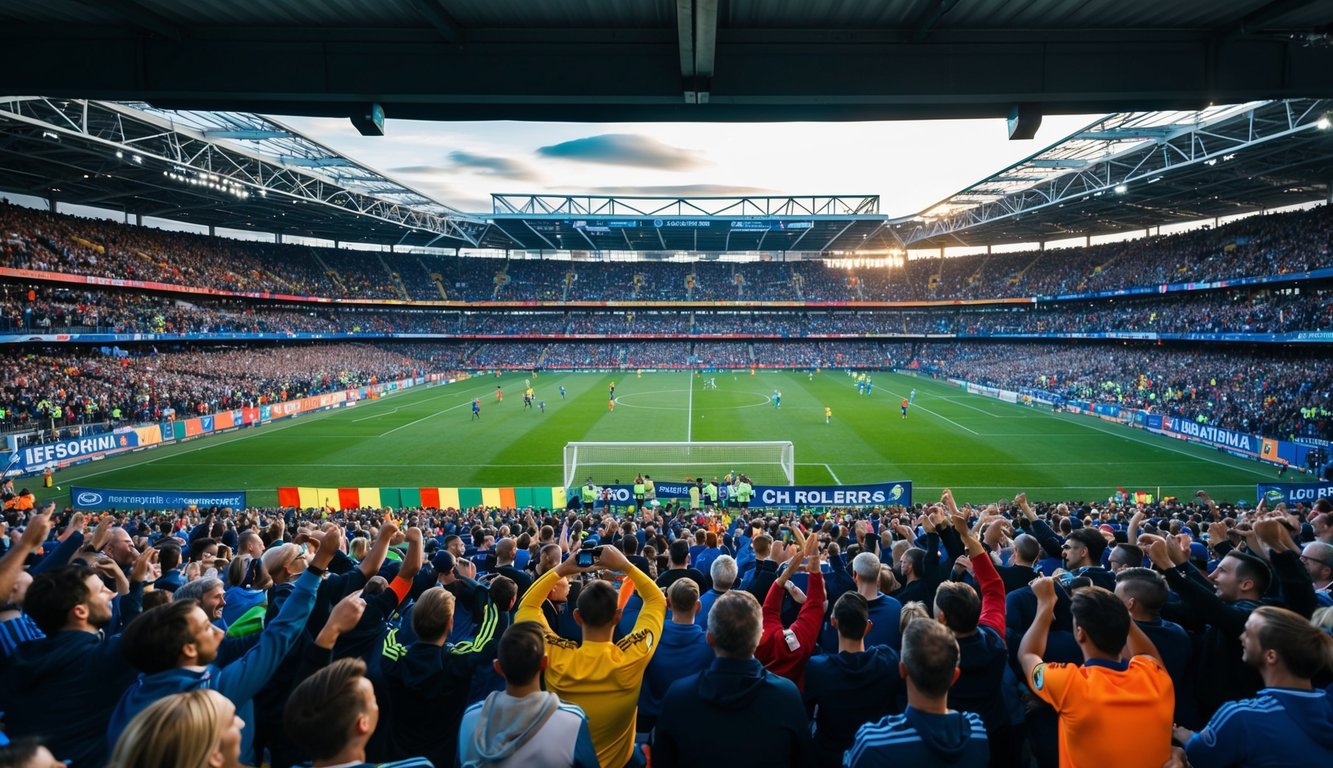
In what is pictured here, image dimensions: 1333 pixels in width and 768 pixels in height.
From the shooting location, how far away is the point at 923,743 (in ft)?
9.07

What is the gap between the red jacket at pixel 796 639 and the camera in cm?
420

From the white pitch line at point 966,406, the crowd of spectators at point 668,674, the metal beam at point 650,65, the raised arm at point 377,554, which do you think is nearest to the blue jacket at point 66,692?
the crowd of spectators at point 668,674

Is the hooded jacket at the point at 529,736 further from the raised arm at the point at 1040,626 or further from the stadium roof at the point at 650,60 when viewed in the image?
the stadium roof at the point at 650,60

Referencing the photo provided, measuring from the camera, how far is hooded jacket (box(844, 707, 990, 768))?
2.74 m

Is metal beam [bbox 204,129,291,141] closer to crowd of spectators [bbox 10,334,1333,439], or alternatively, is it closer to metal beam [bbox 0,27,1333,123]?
crowd of spectators [bbox 10,334,1333,439]

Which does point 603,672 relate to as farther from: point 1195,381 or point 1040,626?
point 1195,381

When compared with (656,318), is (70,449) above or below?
below

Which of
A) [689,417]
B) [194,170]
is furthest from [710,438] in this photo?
[194,170]

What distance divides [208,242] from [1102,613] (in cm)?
7013

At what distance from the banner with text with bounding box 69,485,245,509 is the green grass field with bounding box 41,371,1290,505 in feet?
6.41

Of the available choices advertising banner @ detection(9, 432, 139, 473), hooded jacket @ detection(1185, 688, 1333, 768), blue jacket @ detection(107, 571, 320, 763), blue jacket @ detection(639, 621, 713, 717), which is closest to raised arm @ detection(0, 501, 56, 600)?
blue jacket @ detection(107, 571, 320, 763)

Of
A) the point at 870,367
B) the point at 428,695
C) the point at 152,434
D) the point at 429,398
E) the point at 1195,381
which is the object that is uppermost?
the point at 428,695

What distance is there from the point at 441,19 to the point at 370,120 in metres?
1.39

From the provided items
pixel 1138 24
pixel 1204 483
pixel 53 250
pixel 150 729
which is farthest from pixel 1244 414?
pixel 53 250
